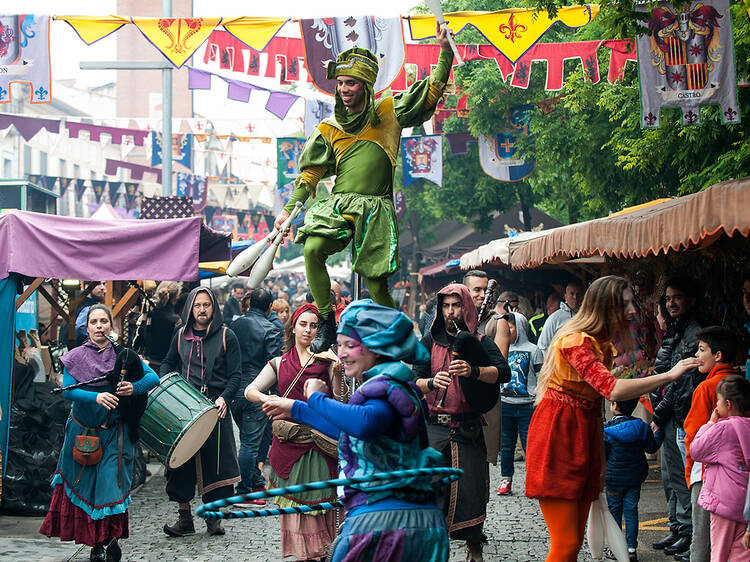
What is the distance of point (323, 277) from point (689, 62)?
5.84 metres

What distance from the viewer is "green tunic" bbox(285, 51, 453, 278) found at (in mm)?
5031

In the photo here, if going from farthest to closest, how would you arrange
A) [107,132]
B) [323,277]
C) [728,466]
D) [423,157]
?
[107,132] < [423,157] < [728,466] < [323,277]

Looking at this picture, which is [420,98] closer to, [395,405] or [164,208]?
[395,405]

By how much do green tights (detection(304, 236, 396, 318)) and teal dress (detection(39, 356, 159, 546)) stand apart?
229cm

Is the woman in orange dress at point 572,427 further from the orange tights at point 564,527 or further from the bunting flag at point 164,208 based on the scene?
the bunting flag at point 164,208

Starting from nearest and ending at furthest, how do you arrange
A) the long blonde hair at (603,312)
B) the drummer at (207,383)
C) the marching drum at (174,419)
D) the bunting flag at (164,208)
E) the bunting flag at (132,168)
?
1. the long blonde hair at (603,312)
2. the marching drum at (174,419)
3. the drummer at (207,383)
4. the bunting flag at (164,208)
5. the bunting flag at (132,168)

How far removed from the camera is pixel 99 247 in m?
8.16

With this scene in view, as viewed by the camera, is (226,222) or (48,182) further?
(226,222)

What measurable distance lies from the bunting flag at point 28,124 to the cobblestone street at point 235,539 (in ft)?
57.7

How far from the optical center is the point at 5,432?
25.5 feet

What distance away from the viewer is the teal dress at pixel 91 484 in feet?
21.9

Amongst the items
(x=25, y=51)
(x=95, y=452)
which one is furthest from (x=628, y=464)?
(x=25, y=51)

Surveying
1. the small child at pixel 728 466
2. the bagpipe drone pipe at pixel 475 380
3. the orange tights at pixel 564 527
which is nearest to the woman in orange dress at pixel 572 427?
the orange tights at pixel 564 527

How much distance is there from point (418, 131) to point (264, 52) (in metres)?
10.7
